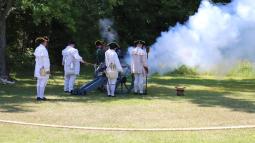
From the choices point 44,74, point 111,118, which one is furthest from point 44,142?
point 44,74

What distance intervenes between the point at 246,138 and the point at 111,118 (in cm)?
428

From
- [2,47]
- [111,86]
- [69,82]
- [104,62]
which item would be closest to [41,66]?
[111,86]

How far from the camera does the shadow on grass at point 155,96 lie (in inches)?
719

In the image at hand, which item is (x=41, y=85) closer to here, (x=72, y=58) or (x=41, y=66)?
(x=41, y=66)

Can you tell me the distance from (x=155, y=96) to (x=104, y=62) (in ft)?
9.28

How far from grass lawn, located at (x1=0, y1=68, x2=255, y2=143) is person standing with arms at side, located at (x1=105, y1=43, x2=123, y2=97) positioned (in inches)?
18.7

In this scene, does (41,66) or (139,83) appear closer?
(41,66)

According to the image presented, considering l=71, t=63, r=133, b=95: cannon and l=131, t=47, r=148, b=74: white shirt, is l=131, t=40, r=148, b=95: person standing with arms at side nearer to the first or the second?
l=131, t=47, r=148, b=74: white shirt

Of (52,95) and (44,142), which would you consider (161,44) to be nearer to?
(52,95)

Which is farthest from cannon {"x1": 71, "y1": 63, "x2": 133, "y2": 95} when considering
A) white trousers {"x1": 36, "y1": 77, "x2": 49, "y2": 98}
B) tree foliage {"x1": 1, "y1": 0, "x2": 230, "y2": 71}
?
tree foliage {"x1": 1, "y1": 0, "x2": 230, "y2": 71}

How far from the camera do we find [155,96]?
69.7ft

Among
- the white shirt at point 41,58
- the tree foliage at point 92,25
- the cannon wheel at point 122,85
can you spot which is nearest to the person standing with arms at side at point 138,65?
the cannon wheel at point 122,85

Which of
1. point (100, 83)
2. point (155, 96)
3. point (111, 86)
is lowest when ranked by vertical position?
point (155, 96)

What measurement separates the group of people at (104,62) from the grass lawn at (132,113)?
58cm
